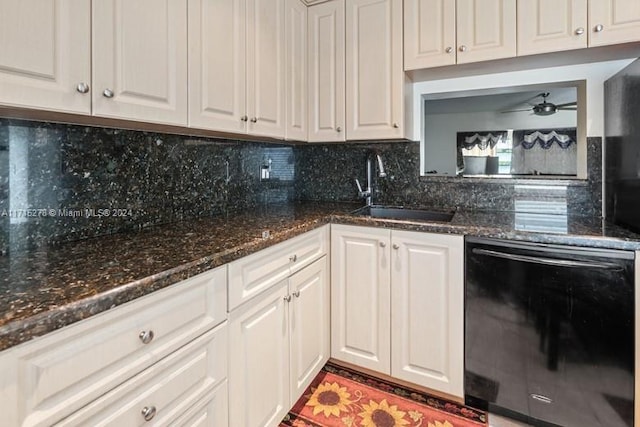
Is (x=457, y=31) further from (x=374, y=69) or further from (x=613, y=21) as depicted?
(x=613, y=21)

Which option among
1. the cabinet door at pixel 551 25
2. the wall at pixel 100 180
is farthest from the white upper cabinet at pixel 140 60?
the cabinet door at pixel 551 25

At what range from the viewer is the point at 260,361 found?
132 centimetres

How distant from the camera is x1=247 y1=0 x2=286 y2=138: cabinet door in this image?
1.68m

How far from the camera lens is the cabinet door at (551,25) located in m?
1.58

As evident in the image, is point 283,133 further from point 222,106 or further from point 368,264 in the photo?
point 368,264

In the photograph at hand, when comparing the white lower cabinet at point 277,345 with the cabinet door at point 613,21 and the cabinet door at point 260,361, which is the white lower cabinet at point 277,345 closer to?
the cabinet door at point 260,361

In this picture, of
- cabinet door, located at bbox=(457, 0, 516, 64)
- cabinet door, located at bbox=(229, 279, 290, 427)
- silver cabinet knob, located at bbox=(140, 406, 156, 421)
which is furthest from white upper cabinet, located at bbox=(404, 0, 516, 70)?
silver cabinet knob, located at bbox=(140, 406, 156, 421)

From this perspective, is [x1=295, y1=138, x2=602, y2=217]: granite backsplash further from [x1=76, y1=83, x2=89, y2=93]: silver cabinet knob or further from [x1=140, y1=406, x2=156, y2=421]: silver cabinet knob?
[x1=140, y1=406, x2=156, y2=421]: silver cabinet knob

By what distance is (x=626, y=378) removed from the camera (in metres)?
1.35

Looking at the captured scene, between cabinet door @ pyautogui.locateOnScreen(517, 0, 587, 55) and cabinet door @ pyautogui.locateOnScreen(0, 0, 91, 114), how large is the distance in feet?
6.10

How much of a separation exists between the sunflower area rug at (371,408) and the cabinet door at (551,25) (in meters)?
1.82

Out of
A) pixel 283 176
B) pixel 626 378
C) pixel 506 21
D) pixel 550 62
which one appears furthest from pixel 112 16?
pixel 626 378

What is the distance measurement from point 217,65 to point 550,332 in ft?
6.02

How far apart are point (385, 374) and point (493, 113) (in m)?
1.74
